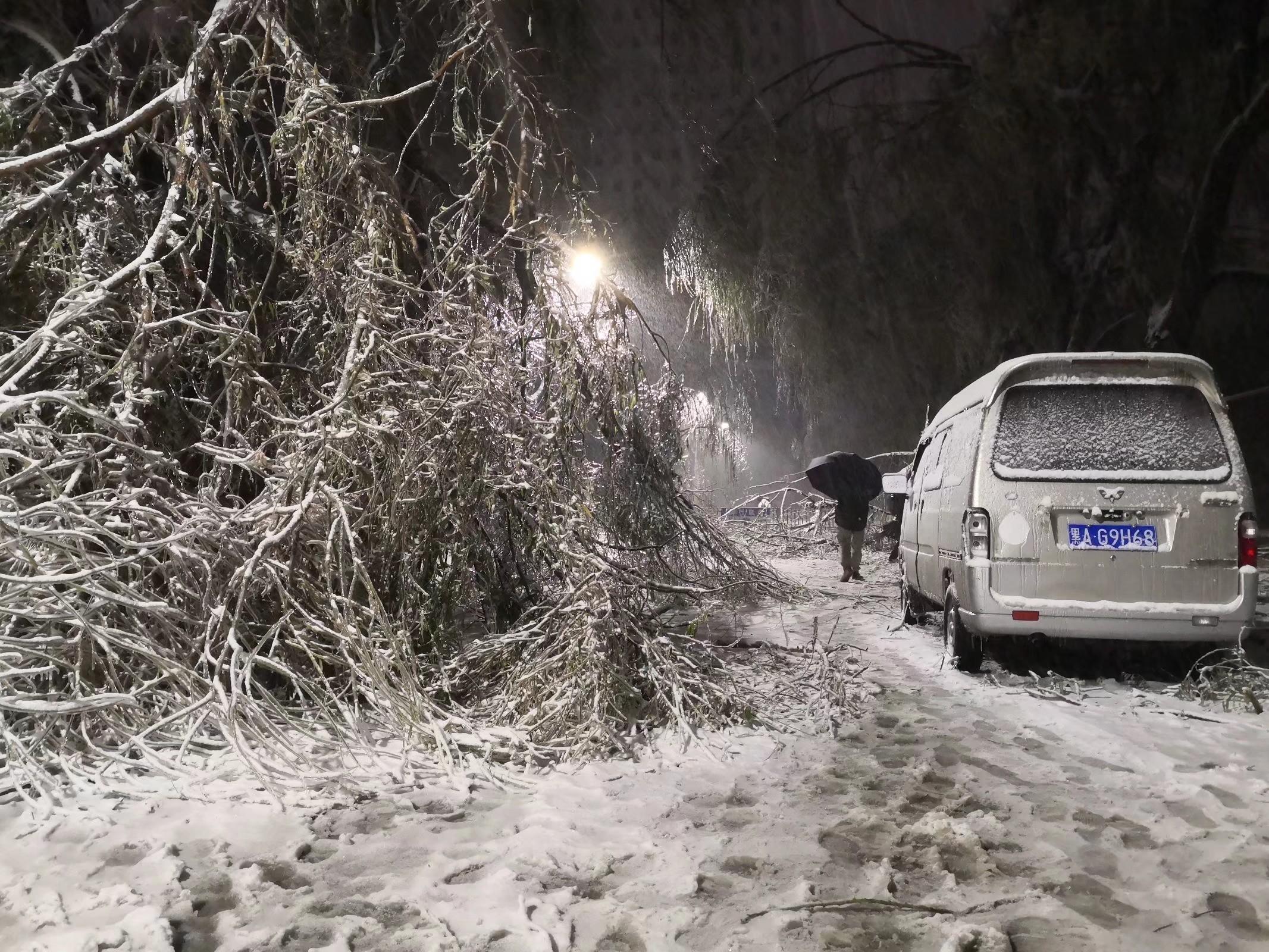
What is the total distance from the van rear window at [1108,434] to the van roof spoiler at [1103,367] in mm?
60

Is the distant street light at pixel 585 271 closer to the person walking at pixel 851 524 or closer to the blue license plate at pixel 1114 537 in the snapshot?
the blue license plate at pixel 1114 537

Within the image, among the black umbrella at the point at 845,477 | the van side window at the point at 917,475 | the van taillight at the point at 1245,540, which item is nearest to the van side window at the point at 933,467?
the van side window at the point at 917,475

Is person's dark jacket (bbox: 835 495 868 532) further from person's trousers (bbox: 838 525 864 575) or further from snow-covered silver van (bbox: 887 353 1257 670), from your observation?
snow-covered silver van (bbox: 887 353 1257 670)

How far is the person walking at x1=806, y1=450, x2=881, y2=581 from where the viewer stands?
1168 centimetres

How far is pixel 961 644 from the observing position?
611 centimetres

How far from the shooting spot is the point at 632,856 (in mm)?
3180

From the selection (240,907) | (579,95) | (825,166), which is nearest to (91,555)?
(240,907)

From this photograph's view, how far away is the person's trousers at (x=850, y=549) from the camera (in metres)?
11.7

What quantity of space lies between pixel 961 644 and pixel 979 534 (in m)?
0.90

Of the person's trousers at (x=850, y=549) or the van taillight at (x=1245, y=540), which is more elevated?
the van taillight at (x=1245, y=540)

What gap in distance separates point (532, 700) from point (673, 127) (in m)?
5.05

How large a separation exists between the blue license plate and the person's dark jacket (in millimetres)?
6210

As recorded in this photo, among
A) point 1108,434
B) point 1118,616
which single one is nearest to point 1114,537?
point 1118,616

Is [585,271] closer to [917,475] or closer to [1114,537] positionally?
Answer: [1114,537]
